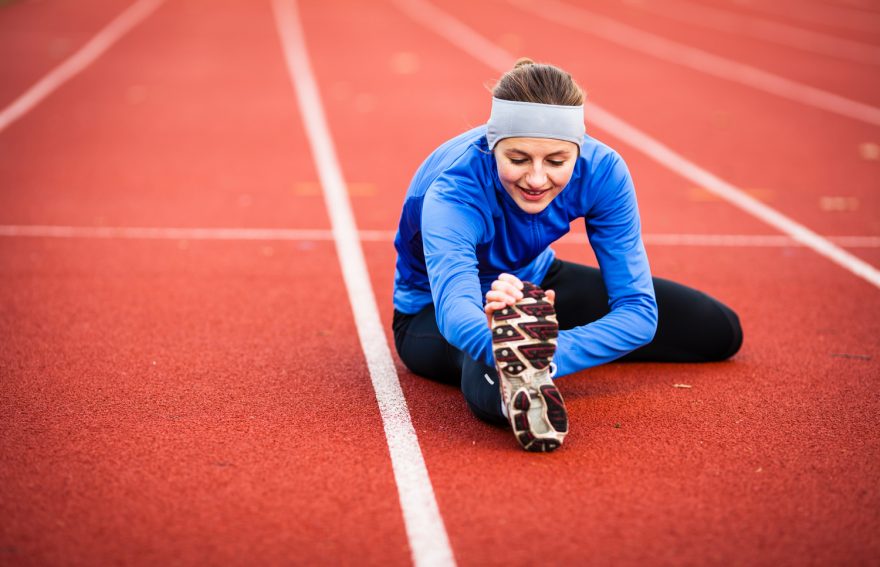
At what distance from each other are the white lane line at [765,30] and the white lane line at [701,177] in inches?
232

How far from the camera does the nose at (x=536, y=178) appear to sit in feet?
11.7

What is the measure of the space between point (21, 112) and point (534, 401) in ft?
31.0

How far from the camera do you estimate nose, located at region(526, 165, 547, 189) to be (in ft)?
11.7

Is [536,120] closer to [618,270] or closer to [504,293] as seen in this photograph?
[504,293]

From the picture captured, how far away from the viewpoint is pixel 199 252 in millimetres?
6523

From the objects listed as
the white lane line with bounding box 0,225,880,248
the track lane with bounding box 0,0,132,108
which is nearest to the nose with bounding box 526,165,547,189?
the white lane line with bounding box 0,225,880,248

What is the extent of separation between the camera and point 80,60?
14875 millimetres

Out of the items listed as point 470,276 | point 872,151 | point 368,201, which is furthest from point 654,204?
point 470,276

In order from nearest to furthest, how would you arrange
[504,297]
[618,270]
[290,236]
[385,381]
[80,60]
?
[504,297], [618,270], [385,381], [290,236], [80,60]

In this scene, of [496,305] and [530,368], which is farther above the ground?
[496,305]

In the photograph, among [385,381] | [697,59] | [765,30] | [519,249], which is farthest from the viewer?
[765,30]

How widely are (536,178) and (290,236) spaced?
12.1 feet

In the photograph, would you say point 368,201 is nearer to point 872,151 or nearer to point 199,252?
point 199,252

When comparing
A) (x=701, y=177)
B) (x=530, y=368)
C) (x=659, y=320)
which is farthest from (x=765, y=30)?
(x=530, y=368)
